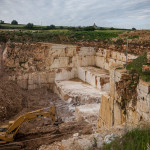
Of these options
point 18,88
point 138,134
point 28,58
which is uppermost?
point 28,58

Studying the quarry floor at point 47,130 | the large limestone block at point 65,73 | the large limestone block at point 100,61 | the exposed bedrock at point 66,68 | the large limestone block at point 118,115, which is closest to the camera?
the large limestone block at point 118,115

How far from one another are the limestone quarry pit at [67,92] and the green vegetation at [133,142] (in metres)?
0.74

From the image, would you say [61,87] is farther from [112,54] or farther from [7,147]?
[7,147]

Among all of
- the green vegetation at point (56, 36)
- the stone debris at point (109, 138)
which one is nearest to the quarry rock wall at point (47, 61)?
A: the green vegetation at point (56, 36)

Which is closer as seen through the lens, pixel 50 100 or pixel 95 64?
pixel 50 100

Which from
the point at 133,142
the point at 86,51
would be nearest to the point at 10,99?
the point at 86,51

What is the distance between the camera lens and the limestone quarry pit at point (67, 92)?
6794 mm

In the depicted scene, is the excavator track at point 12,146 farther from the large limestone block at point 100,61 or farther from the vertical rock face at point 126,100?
the large limestone block at point 100,61

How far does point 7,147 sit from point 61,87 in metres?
9.46

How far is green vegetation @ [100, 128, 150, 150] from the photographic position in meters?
3.68

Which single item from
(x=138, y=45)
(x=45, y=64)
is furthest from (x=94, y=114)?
(x=45, y=64)

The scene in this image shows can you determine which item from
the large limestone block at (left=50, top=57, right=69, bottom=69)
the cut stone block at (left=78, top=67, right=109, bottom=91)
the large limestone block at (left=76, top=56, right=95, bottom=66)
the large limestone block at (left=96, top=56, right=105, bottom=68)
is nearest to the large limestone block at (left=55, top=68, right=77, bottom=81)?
the large limestone block at (left=50, top=57, right=69, bottom=69)

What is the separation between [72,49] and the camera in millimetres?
19875

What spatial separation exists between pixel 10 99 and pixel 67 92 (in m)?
4.60
